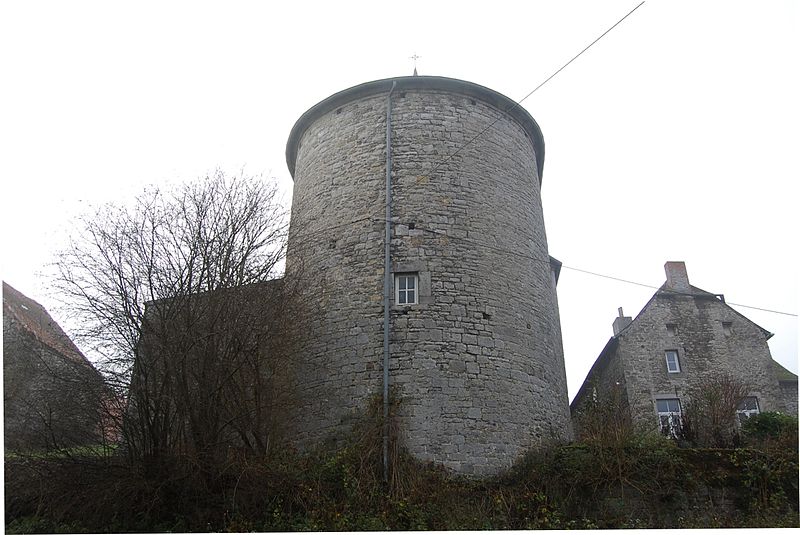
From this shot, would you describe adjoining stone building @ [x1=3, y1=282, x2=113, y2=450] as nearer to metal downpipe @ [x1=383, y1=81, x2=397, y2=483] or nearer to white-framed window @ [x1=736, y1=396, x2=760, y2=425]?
metal downpipe @ [x1=383, y1=81, x2=397, y2=483]

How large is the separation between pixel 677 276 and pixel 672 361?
2801 mm

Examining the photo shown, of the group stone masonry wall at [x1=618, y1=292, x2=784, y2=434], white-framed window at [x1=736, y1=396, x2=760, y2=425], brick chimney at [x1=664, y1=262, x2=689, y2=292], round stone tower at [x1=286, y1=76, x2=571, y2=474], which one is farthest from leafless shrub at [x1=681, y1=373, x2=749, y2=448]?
brick chimney at [x1=664, y1=262, x2=689, y2=292]

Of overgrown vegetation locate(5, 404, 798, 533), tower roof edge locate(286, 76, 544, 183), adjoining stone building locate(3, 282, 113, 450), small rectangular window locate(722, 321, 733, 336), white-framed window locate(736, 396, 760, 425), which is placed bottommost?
overgrown vegetation locate(5, 404, 798, 533)

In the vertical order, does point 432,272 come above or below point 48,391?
above

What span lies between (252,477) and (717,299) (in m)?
13.7

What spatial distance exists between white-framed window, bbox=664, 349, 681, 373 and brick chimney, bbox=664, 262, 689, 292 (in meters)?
2.04

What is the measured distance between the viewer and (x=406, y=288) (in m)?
9.62

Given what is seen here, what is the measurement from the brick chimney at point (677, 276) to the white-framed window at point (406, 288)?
35.0ft

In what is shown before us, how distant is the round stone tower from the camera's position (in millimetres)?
8852

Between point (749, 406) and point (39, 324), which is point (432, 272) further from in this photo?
point (749, 406)

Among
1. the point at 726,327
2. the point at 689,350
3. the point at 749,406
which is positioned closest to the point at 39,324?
the point at 689,350

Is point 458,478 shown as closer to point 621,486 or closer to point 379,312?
point 621,486

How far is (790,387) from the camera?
50.6 feet

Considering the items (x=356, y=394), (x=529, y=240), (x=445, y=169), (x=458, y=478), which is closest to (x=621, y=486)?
(x=458, y=478)
